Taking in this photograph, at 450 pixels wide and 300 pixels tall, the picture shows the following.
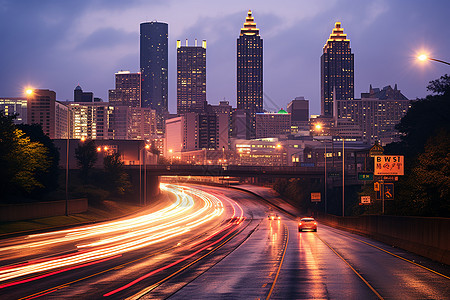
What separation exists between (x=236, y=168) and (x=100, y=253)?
8674cm

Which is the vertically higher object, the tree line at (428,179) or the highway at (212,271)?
the tree line at (428,179)

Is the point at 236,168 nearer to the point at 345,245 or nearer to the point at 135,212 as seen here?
the point at 135,212

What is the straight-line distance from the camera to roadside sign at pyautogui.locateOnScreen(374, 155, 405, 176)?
39031 mm

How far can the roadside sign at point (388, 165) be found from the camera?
128 ft

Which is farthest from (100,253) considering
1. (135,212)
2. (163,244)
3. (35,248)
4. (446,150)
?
(135,212)

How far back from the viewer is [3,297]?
17453 mm

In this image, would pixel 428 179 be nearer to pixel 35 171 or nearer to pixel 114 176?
pixel 35 171

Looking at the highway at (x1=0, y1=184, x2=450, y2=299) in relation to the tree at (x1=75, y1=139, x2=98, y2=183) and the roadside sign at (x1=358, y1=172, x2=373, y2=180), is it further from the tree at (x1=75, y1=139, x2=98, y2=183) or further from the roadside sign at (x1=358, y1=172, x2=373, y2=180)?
the tree at (x1=75, y1=139, x2=98, y2=183)

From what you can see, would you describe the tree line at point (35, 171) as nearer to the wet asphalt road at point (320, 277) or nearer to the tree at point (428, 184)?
the wet asphalt road at point (320, 277)

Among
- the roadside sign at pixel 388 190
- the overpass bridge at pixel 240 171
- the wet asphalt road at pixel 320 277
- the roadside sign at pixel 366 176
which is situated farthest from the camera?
the overpass bridge at pixel 240 171

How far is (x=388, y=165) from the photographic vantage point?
39250 millimetres

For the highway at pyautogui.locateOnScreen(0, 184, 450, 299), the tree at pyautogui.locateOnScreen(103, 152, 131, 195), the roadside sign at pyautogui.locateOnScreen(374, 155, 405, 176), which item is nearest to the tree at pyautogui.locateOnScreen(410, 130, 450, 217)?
the roadside sign at pyautogui.locateOnScreen(374, 155, 405, 176)

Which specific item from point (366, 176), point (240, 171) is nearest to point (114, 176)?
point (240, 171)

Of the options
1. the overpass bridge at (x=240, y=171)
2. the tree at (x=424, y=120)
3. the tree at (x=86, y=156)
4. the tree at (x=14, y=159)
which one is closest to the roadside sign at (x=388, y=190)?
the tree at (x=14, y=159)
